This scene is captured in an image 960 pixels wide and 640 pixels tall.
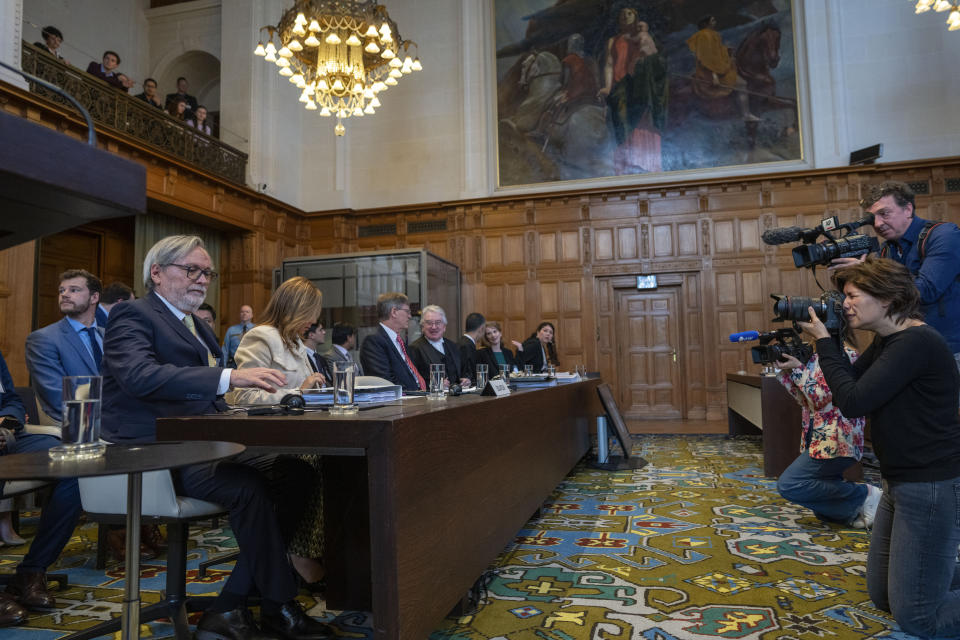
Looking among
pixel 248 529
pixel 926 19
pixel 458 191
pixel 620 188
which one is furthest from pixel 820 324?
pixel 926 19

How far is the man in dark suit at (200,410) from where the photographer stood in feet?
6.41

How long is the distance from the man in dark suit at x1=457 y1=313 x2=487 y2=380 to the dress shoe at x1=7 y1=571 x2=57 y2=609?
3.72 metres

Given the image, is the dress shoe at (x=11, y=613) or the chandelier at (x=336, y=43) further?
the chandelier at (x=336, y=43)

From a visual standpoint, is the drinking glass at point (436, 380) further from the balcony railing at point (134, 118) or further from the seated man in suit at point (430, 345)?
the balcony railing at point (134, 118)

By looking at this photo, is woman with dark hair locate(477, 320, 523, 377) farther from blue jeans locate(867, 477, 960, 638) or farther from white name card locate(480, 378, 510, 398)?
blue jeans locate(867, 477, 960, 638)

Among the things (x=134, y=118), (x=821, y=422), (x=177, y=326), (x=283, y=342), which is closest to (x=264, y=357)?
(x=283, y=342)

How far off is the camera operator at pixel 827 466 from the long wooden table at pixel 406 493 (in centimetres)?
163

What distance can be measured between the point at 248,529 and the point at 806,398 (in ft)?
9.72

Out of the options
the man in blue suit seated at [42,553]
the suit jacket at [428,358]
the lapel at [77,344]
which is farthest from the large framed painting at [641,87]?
the man in blue suit seated at [42,553]

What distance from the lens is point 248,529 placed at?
6.42 ft

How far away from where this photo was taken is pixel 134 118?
7480 mm

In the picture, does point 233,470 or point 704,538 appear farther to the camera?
point 704,538

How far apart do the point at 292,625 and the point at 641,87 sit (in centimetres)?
977

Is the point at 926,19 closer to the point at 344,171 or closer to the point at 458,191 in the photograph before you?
the point at 458,191
